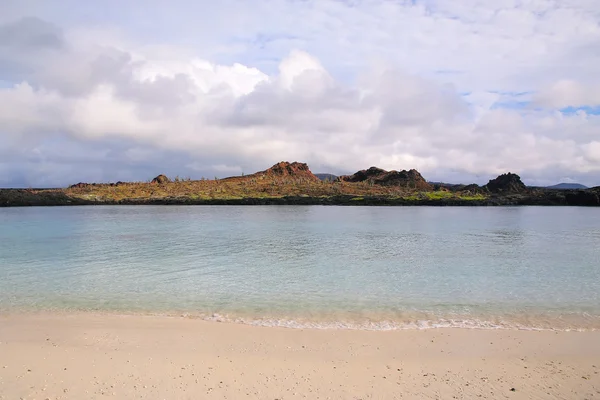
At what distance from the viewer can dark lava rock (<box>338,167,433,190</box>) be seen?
10850 centimetres

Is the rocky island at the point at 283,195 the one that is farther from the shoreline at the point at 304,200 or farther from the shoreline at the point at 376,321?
the shoreline at the point at 376,321

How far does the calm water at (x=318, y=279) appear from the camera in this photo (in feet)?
36.6

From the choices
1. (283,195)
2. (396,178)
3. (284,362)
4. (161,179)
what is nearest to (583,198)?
(396,178)

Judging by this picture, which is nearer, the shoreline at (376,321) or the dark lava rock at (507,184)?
the shoreline at (376,321)

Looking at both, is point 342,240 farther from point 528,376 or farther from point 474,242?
point 528,376

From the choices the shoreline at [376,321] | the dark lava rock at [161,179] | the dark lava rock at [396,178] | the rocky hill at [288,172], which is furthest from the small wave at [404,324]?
the rocky hill at [288,172]

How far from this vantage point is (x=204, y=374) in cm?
697

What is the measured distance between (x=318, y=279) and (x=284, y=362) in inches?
324

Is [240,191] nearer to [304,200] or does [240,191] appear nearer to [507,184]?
[304,200]

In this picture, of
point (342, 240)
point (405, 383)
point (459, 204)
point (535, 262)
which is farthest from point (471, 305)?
point (459, 204)

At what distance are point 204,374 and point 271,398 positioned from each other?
1.39 m

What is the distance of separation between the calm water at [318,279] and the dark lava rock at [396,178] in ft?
264

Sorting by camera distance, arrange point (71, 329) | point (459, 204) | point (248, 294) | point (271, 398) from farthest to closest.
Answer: point (459, 204) < point (248, 294) < point (71, 329) < point (271, 398)

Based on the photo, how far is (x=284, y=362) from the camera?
756 cm
